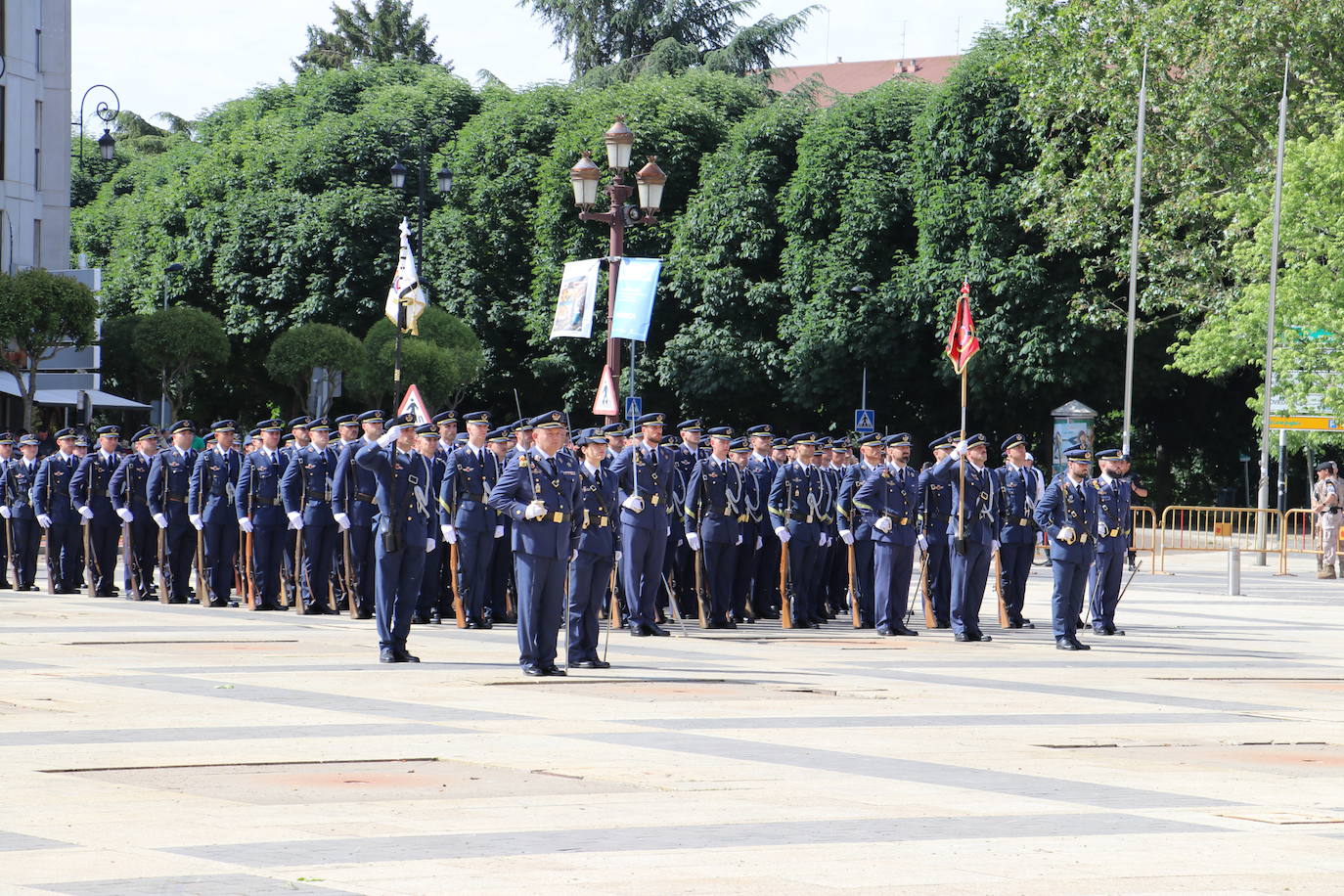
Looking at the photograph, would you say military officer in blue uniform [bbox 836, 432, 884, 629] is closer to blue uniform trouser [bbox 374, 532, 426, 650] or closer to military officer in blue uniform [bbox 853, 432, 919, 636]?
military officer in blue uniform [bbox 853, 432, 919, 636]

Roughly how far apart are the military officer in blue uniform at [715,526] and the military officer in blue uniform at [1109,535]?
11.6ft

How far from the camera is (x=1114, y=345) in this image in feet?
141

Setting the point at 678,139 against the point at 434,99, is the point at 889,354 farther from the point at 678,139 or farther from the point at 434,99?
the point at 434,99

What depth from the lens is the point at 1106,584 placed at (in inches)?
748

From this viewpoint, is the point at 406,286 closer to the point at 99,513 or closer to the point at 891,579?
the point at 99,513

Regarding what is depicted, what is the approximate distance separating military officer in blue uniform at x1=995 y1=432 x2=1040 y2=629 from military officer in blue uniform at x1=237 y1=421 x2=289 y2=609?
7.58m

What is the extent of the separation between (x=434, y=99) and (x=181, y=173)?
29.5 ft

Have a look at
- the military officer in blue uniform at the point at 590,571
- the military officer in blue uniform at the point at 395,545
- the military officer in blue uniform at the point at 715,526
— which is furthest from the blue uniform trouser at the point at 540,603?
the military officer in blue uniform at the point at 715,526

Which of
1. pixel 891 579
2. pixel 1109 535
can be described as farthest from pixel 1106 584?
pixel 891 579

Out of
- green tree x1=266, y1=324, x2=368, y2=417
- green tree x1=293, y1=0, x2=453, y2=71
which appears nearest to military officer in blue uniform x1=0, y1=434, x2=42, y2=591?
green tree x1=266, y1=324, x2=368, y2=417

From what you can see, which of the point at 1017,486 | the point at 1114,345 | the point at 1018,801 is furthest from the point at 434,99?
the point at 1018,801

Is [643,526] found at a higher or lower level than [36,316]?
lower

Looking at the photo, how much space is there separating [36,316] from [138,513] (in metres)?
14.8

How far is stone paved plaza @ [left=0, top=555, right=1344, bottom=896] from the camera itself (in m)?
6.97
